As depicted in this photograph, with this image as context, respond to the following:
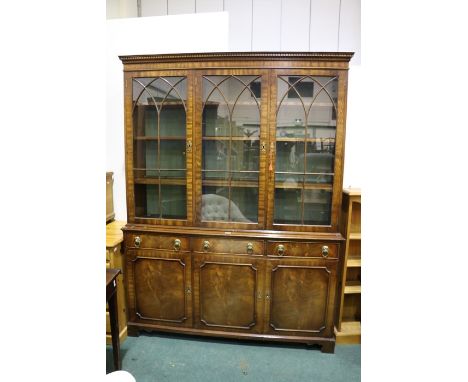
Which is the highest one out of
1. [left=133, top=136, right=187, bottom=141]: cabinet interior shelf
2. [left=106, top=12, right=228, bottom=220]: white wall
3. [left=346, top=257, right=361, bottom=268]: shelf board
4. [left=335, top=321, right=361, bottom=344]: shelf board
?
[left=106, top=12, right=228, bottom=220]: white wall

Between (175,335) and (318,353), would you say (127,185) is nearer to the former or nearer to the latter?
(175,335)

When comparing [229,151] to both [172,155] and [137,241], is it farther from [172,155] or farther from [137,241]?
[137,241]

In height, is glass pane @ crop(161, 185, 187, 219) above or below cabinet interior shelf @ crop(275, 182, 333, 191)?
below

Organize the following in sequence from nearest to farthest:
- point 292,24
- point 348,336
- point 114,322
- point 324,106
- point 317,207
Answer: point 114,322 < point 324,106 < point 317,207 < point 348,336 < point 292,24

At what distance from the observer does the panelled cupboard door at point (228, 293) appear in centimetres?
190

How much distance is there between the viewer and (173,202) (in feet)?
6.65

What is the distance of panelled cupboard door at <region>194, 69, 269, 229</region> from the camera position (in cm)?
183

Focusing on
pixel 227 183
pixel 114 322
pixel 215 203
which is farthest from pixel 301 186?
pixel 114 322

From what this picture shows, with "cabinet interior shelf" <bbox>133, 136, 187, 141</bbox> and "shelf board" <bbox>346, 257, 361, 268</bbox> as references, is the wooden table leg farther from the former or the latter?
"shelf board" <bbox>346, 257, 361, 268</bbox>

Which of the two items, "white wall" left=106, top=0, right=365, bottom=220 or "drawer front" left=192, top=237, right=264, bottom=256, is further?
"white wall" left=106, top=0, right=365, bottom=220

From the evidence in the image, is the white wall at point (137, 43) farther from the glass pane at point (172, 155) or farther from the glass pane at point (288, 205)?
the glass pane at point (288, 205)

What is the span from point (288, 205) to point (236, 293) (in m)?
0.76

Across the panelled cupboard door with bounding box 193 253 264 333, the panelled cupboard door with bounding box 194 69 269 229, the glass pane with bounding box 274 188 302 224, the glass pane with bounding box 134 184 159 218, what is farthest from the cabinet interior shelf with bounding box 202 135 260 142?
the panelled cupboard door with bounding box 193 253 264 333
